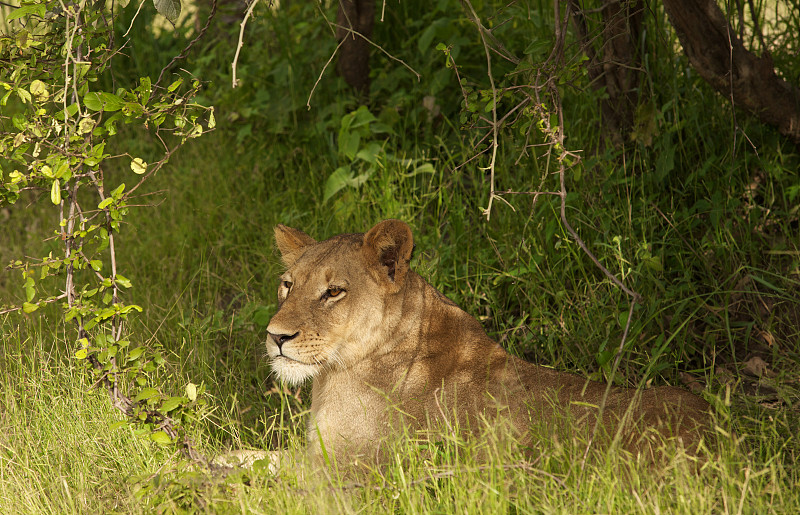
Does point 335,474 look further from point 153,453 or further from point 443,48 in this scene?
point 443,48

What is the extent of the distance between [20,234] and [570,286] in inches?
176

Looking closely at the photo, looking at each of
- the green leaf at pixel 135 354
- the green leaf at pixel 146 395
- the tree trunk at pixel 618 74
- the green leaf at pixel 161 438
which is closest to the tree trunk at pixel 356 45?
the tree trunk at pixel 618 74

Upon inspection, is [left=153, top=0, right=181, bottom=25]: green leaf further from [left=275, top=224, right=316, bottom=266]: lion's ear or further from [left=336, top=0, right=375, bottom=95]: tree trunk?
[left=336, top=0, right=375, bottom=95]: tree trunk

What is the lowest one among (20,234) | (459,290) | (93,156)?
(20,234)

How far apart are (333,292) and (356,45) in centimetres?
298

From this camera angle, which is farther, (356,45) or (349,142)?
(356,45)

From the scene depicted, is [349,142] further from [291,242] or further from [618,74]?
[291,242]

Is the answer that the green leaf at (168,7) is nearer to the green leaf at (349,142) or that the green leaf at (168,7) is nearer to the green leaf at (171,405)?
the green leaf at (171,405)

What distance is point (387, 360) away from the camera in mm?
3502

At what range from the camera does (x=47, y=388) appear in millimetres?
4184

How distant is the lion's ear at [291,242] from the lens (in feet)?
12.6

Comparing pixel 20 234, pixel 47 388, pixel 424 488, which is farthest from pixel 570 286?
pixel 20 234

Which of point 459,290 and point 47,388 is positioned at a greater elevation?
point 459,290

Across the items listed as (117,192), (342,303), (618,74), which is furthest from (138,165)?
(618,74)
